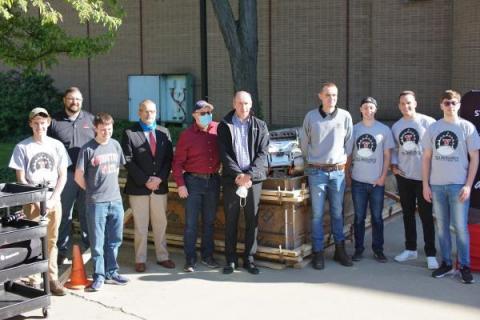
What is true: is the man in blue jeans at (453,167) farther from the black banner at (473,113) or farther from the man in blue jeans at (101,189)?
the man in blue jeans at (101,189)

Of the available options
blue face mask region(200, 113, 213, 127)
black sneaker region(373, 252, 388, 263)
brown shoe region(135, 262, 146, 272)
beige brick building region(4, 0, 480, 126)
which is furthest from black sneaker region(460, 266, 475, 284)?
beige brick building region(4, 0, 480, 126)

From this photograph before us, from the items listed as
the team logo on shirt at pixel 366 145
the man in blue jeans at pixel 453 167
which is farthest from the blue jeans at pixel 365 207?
the man in blue jeans at pixel 453 167

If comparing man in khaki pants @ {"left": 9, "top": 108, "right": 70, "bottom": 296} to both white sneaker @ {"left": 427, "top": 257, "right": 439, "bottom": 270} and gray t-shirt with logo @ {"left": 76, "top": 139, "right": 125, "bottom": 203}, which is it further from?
white sneaker @ {"left": 427, "top": 257, "right": 439, "bottom": 270}

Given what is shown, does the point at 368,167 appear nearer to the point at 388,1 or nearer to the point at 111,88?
the point at 388,1

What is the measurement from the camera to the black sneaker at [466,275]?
262 inches

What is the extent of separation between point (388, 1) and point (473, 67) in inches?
131

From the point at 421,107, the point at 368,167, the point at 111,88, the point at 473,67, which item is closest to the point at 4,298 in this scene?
the point at 368,167

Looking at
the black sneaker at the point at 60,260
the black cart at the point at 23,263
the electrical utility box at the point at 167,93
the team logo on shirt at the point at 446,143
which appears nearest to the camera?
the black cart at the point at 23,263

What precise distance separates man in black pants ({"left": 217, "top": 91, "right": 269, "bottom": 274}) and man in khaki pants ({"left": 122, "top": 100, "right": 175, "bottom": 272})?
71cm

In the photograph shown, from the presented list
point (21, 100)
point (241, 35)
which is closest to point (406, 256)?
point (241, 35)

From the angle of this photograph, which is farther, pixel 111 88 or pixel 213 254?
pixel 111 88

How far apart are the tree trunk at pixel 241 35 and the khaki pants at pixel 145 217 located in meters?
6.96

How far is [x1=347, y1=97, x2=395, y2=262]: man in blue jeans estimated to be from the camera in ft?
24.3

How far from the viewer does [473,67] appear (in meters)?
13.6
